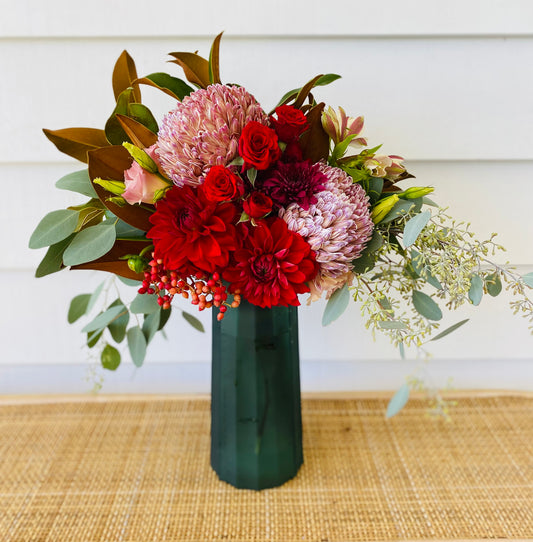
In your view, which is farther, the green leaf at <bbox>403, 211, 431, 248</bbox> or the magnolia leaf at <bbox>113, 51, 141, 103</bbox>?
the magnolia leaf at <bbox>113, 51, 141, 103</bbox>

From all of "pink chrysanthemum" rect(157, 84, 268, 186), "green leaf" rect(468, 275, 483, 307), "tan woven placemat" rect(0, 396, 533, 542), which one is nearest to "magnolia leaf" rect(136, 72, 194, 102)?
"pink chrysanthemum" rect(157, 84, 268, 186)

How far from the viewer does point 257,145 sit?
57cm

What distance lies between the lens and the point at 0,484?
822mm

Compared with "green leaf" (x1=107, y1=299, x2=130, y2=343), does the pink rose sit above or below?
above

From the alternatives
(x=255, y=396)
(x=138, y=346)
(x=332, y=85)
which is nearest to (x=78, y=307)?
(x=138, y=346)

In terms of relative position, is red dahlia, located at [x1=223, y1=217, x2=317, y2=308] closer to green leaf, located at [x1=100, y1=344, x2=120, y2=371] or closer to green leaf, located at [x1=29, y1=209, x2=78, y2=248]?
green leaf, located at [x1=29, y1=209, x2=78, y2=248]

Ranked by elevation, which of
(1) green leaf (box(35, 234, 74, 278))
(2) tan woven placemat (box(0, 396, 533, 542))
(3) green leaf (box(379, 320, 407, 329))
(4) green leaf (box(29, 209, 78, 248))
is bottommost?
(2) tan woven placemat (box(0, 396, 533, 542))

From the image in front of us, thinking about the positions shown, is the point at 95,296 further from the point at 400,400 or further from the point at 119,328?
the point at 400,400

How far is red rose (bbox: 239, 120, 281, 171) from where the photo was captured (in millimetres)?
564

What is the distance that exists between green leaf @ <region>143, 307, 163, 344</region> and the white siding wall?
0.75 ft

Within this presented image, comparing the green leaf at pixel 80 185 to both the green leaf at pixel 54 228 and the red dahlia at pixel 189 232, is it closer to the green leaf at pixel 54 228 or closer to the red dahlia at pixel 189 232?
the green leaf at pixel 54 228

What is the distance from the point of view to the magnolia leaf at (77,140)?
668 mm

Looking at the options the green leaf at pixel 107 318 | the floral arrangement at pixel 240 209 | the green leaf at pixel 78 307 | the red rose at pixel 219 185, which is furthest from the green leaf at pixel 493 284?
the green leaf at pixel 78 307

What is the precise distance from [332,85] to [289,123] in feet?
1.21
